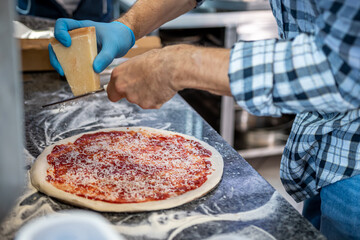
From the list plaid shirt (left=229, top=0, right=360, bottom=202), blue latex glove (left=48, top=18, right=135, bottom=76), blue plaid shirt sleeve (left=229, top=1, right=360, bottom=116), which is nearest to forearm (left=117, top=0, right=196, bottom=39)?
blue latex glove (left=48, top=18, right=135, bottom=76)

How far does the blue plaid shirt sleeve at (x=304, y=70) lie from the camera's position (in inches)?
31.9

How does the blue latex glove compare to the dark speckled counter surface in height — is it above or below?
above

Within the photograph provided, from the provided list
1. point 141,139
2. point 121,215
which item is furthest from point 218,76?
point 141,139

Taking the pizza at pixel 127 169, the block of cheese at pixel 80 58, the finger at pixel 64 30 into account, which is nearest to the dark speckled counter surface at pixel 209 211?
the pizza at pixel 127 169

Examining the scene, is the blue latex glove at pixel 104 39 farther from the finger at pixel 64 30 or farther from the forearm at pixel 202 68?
the forearm at pixel 202 68

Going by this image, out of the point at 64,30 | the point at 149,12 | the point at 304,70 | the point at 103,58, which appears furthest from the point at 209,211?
the point at 149,12

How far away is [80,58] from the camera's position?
1.32m

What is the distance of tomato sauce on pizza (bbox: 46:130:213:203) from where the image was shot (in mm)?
1115

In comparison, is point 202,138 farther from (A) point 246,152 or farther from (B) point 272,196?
(A) point 246,152

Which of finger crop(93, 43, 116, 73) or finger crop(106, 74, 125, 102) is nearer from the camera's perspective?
finger crop(106, 74, 125, 102)

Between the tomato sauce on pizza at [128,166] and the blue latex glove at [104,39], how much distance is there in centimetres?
27

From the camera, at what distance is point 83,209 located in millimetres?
1057

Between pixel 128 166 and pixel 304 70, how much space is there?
0.62 meters

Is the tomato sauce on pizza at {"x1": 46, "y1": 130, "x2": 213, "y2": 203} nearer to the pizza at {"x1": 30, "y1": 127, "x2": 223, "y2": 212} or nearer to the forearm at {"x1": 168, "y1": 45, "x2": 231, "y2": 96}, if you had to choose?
the pizza at {"x1": 30, "y1": 127, "x2": 223, "y2": 212}
